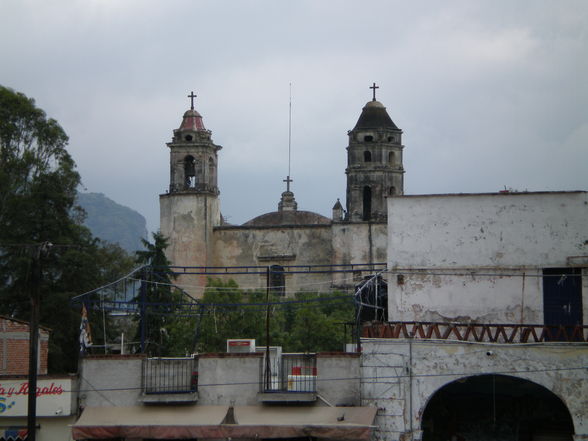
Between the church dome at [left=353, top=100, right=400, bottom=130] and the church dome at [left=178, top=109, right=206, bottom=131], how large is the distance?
939 cm

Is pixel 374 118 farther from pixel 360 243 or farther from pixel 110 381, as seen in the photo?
pixel 110 381

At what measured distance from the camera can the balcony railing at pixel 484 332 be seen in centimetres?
2858

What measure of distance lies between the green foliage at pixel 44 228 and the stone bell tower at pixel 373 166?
18.6m

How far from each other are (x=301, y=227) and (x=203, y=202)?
20.1 ft

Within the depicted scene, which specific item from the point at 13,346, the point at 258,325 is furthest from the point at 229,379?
the point at 258,325

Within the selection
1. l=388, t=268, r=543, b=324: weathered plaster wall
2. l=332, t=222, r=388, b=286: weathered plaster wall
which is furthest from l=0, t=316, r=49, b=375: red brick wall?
l=332, t=222, r=388, b=286: weathered plaster wall

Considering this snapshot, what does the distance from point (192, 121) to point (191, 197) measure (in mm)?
4818

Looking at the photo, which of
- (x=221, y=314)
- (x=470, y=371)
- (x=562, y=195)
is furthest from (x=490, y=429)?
(x=221, y=314)

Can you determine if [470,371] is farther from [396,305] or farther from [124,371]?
[124,371]

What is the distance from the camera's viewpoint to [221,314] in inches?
1975

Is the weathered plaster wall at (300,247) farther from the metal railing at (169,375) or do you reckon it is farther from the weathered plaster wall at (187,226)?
the metal railing at (169,375)

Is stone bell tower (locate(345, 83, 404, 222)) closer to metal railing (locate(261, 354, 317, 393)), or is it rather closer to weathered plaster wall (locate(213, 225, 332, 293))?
weathered plaster wall (locate(213, 225, 332, 293))

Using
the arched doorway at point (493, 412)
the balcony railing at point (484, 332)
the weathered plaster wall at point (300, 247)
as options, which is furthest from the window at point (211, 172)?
the balcony railing at point (484, 332)

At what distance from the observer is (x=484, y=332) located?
29.2 metres
